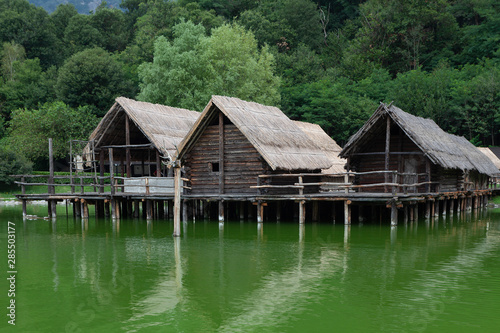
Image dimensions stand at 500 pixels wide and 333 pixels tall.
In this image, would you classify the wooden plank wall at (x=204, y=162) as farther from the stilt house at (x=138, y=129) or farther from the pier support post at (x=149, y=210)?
the pier support post at (x=149, y=210)

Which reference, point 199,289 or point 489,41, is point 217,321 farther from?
point 489,41

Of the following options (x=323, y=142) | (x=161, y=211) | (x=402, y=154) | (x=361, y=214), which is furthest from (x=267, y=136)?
(x=323, y=142)

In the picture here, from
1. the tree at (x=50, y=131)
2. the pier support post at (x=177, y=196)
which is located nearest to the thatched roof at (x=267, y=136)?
the pier support post at (x=177, y=196)

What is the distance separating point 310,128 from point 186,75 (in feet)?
51.8

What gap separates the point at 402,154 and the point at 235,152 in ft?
30.3

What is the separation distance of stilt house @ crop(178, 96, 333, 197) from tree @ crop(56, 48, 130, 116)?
3172 centimetres

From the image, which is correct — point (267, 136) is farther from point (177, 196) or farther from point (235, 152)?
point (177, 196)

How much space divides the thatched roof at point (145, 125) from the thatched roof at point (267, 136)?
1.76 m

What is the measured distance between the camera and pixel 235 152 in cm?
2881

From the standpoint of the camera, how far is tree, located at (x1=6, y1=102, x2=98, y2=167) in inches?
2032

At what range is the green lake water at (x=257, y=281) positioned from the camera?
11.8 meters

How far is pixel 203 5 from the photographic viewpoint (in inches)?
3455

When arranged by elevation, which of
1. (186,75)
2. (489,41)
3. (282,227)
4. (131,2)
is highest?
(131,2)

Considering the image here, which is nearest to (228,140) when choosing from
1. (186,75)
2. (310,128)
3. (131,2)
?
(310,128)
